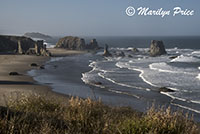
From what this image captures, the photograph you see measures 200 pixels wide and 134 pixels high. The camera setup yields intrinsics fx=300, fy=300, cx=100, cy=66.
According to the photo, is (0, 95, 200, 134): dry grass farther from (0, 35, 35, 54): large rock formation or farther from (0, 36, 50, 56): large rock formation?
(0, 35, 35, 54): large rock formation

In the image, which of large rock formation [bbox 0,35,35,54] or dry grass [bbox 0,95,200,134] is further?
large rock formation [bbox 0,35,35,54]

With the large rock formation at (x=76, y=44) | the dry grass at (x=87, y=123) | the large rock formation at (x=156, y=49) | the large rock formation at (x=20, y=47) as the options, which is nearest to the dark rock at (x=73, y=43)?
the large rock formation at (x=76, y=44)

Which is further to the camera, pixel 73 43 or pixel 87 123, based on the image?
pixel 73 43

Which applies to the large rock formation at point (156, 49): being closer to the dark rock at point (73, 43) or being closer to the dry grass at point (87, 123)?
the dark rock at point (73, 43)

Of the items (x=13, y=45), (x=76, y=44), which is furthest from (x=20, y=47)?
(x=76, y=44)

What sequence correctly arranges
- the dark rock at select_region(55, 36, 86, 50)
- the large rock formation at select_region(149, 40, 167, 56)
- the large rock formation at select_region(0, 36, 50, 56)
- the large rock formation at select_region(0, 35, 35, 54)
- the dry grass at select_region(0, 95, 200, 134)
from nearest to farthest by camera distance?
the dry grass at select_region(0, 95, 200, 134) → the large rock formation at select_region(0, 36, 50, 56) → the large rock formation at select_region(149, 40, 167, 56) → the large rock formation at select_region(0, 35, 35, 54) → the dark rock at select_region(55, 36, 86, 50)

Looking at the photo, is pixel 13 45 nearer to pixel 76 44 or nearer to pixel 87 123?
pixel 76 44

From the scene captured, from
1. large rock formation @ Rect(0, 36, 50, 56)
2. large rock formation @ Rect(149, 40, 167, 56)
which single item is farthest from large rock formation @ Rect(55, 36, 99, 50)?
large rock formation @ Rect(149, 40, 167, 56)

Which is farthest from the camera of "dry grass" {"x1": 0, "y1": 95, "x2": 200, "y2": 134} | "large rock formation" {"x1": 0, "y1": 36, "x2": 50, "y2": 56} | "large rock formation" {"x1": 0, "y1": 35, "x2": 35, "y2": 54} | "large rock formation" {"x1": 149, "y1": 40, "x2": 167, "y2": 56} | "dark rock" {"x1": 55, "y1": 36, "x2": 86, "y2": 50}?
"dark rock" {"x1": 55, "y1": 36, "x2": 86, "y2": 50}

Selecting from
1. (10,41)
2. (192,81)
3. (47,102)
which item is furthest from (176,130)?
(10,41)

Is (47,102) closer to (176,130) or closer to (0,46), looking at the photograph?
(176,130)

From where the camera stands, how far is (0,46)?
68688 millimetres

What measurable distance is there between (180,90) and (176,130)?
13.9 m

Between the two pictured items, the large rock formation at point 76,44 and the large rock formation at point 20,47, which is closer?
the large rock formation at point 20,47
